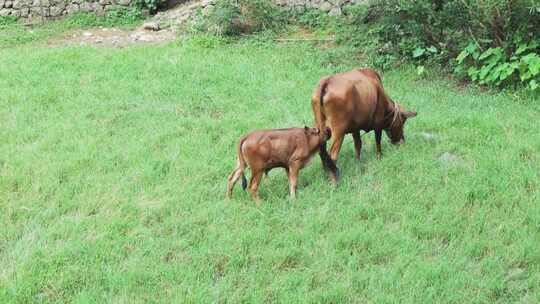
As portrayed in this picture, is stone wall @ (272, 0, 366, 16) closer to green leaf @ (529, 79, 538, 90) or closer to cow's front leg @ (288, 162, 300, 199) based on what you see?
green leaf @ (529, 79, 538, 90)

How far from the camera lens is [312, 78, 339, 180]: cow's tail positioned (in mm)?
6535

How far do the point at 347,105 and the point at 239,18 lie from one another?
6.92 m

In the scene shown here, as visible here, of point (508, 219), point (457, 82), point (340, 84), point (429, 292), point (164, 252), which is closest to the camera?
point (429, 292)

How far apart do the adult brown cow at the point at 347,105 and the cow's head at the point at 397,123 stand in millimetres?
110

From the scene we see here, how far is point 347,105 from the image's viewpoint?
6695mm

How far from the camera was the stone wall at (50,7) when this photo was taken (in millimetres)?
15305

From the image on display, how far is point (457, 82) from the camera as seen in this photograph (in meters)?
10.6

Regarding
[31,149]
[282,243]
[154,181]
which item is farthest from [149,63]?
[282,243]

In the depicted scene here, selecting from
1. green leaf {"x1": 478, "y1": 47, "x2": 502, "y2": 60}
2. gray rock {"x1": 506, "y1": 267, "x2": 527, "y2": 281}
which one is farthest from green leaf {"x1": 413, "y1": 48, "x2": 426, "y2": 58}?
gray rock {"x1": 506, "y1": 267, "x2": 527, "y2": 281}

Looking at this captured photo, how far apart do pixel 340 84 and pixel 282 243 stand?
1.81 metres

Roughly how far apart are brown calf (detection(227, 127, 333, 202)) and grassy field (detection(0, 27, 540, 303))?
26 cm

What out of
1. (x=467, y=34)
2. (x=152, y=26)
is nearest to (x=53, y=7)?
(x=152, y=26)

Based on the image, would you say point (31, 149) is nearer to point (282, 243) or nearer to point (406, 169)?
point (282, 243)

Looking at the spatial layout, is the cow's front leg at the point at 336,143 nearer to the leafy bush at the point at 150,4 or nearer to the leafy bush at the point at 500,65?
the leafy bush at the point at 500,65
